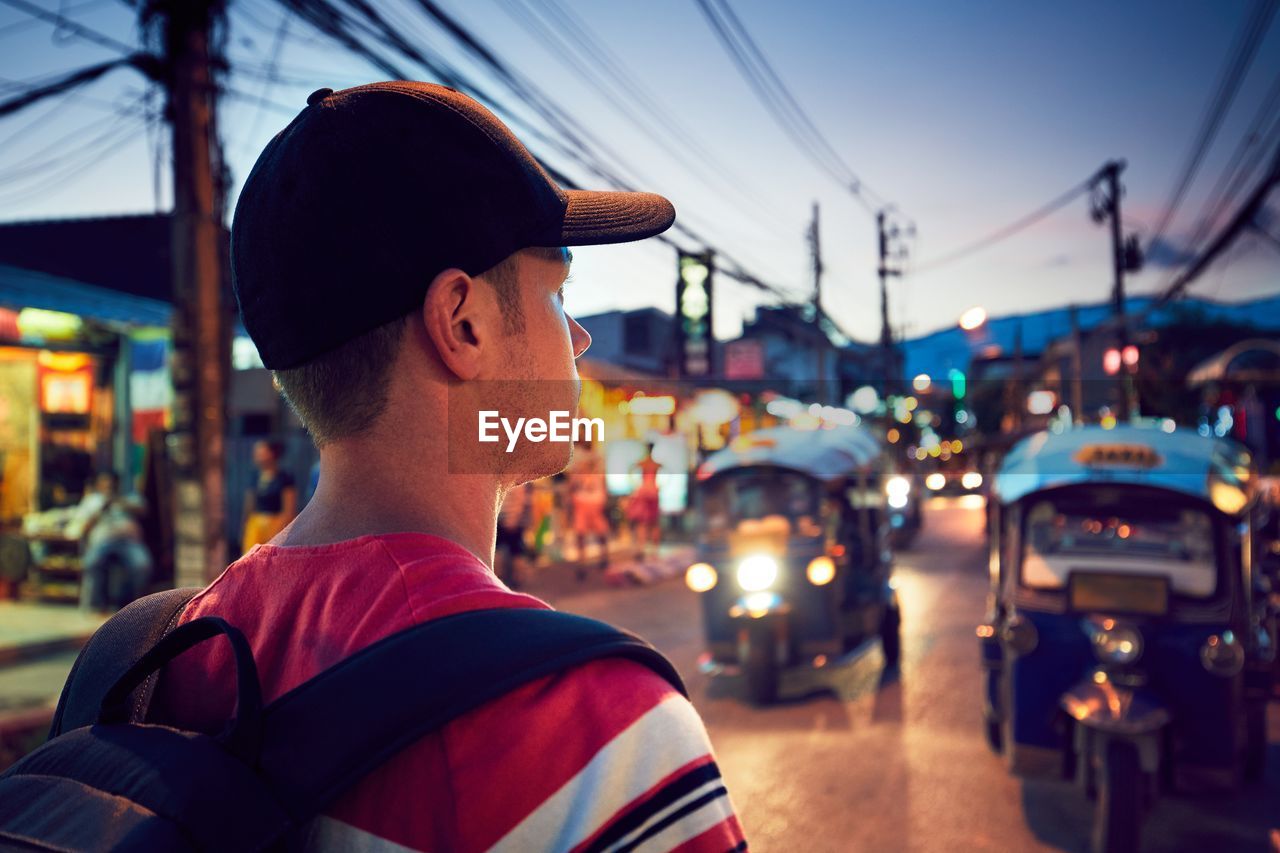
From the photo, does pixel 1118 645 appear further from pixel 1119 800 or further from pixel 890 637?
pixel 890 637

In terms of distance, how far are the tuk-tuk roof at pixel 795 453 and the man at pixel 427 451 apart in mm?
7425

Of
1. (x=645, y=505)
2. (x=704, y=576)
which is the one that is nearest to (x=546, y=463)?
(x=704, y=576)

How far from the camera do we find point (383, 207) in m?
0.95

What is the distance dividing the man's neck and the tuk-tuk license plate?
5090mm

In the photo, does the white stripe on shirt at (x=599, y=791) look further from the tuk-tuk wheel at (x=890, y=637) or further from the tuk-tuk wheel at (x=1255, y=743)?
the tuk-tuk wheel at (x=890, y=637)

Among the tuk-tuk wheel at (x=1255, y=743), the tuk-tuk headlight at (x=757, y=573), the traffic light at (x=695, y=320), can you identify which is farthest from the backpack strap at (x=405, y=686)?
the traffic light at (x=695, y=320)

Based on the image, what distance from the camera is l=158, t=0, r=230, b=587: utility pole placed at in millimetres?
6109

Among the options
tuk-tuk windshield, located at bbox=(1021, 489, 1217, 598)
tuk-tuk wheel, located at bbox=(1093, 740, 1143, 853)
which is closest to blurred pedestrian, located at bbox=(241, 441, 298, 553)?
tuk-tuk windshield, located at bbox=(1021, 489, 1217, 598)

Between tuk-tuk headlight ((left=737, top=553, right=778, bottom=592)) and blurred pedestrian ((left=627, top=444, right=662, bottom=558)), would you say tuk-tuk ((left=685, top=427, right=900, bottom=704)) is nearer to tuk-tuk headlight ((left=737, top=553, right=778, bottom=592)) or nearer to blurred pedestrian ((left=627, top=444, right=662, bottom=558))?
tuk-tuk headlight ((left=737, top=553, right=778, bottom=592))

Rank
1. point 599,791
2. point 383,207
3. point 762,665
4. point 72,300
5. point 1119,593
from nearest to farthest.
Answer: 1. point 599,791
2. point 383,207
3. point 1119,593
4. point 762,665
5. point 72,300

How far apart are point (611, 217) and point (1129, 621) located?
4992 millimetres

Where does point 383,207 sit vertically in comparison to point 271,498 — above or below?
above

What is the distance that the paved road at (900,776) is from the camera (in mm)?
4902

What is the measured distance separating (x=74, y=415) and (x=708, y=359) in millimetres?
12325
